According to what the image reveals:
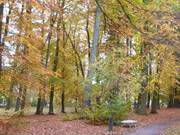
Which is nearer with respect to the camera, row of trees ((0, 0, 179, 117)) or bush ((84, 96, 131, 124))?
row of trees ((0, 0, 179, 117))

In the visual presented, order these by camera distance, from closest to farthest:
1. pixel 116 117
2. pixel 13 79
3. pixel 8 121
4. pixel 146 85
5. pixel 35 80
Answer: pixel 8 121
pixel 13 79
pixel 35 80
pixel 116 117
pixel 146 85

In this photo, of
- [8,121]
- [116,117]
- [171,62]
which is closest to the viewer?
[171,62]

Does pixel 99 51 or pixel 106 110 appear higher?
pixel 99 51

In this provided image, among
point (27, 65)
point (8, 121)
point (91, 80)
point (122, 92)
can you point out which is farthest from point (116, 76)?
point (8, 121)

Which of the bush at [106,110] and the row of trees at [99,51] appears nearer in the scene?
the row of trees at [99,51]

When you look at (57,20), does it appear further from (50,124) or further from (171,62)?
(171,62)

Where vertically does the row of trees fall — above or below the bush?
above

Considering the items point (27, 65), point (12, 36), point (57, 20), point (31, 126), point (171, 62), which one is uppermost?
point (57, 20)

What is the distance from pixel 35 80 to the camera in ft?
60.4

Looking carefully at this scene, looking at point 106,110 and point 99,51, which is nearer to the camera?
point 106,110

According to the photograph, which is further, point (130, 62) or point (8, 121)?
point (130, 62)

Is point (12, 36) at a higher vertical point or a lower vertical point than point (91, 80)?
higher

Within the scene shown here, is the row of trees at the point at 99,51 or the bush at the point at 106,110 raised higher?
the row of trees at the point at 99,51

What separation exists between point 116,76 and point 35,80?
12.9 feet
